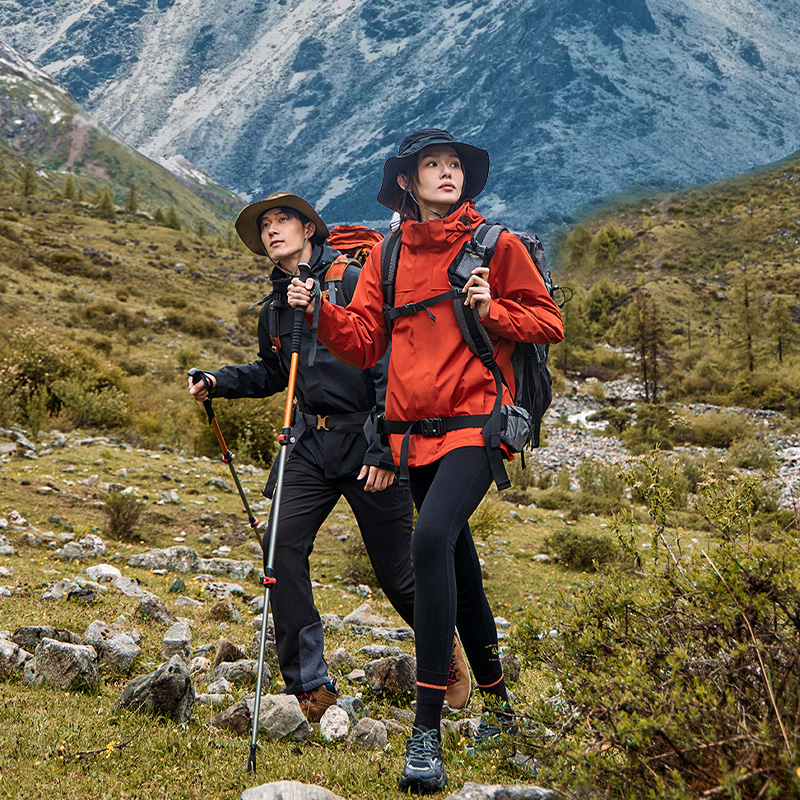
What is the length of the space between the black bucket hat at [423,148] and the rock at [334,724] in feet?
8.38

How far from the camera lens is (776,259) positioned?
81625 mm

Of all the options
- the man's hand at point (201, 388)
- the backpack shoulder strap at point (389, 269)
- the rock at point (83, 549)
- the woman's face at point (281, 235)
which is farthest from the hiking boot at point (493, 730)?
the rock at point (83, 549)

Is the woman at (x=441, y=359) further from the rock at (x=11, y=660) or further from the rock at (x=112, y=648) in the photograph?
the rock at (x=11, y=660)

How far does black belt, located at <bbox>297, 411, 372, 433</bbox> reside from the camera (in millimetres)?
4078

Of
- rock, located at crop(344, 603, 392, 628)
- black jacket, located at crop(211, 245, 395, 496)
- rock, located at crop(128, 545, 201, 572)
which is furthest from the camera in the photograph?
rock, located at crop(128, 545, 201, 572)

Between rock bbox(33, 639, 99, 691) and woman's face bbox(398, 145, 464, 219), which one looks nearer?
woman's face bbox(398, 145, 464, 219)

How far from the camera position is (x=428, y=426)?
126 inches

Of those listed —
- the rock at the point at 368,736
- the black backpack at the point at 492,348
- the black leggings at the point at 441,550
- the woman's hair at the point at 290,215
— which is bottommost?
the rock at the point at 368,736

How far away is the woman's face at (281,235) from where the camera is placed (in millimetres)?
4258

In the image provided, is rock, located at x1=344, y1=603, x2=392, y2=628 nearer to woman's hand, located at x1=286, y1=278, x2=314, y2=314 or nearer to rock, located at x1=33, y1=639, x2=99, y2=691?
rock, located at x1=33, y1=639, x2=99, y2=691

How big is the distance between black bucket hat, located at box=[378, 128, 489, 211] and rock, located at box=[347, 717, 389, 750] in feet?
8.42

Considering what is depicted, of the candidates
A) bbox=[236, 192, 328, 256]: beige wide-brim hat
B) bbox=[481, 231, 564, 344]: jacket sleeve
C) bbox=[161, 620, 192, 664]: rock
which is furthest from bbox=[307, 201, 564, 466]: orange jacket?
bbox=[161, 620, 192, 664]: rock

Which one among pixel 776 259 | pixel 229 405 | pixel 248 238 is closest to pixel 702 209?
pixel 776 259

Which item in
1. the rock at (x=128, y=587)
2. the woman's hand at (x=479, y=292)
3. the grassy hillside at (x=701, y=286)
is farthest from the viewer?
the grassy hillside at (x=701, y=286)
